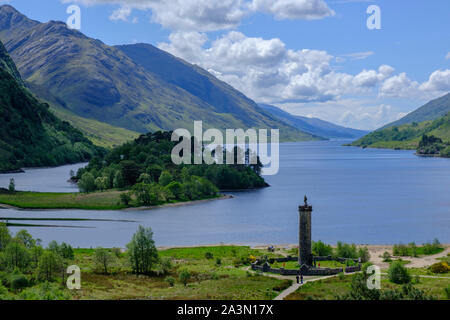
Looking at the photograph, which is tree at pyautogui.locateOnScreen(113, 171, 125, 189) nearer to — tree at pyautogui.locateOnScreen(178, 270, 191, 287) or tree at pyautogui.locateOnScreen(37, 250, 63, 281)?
tree at pyautogui.locateOnScreen(37, 250, 63, 281)

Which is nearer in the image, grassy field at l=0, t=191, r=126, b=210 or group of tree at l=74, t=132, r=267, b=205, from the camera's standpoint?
grassy field at l=0, t=191, r=126, b=210

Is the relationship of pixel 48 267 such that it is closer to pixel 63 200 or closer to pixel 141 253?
pixel 141 253

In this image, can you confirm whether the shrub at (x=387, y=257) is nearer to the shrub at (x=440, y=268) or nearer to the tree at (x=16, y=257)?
the shrub at (x=440, y=268)

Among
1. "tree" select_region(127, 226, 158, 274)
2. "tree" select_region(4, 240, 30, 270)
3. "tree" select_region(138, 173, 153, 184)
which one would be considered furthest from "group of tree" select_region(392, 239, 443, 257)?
"tree" select_region(138, 173, 153, 184)

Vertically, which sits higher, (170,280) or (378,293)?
(378,293)

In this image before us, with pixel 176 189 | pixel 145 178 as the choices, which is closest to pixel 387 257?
pixel 176 189

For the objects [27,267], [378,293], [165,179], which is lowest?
[27,267]

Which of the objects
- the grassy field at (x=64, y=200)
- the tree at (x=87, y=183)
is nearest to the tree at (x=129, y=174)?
the tree at (x=87, y=183)
